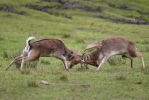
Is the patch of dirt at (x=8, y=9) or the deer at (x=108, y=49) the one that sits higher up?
the deer at (x=108, y=49)

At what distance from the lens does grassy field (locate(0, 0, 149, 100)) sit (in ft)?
34.9

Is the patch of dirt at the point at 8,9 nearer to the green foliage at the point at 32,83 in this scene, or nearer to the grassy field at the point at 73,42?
the grassy field at the point at 73,42

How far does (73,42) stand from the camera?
27.0 meters

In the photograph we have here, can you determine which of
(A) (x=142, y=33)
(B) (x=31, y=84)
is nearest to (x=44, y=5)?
(A) (x=142, y=33)

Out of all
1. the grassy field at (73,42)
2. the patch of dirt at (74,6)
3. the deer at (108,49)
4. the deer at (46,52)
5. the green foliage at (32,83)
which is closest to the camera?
the grassy field at (73,42)

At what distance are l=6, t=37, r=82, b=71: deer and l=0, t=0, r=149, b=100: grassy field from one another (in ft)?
1.43

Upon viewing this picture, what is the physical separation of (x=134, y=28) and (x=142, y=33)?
341cm

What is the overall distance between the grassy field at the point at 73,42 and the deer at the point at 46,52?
43 cm

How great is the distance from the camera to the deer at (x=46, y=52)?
1327cm

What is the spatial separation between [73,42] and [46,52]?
43.7ft

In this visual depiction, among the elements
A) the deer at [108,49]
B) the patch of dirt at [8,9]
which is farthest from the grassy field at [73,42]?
the deer at [108,49]

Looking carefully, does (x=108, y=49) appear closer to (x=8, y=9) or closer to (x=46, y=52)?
(x=46, y=52)

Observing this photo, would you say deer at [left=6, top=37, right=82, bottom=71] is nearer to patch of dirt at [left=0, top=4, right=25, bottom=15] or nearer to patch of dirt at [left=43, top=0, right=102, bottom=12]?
patch of dirt at [left=0, top=4, right=25, bottom=15]

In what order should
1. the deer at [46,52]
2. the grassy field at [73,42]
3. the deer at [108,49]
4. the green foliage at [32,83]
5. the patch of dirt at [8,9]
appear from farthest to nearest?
the patch of dirt at [8,9], the deer at [108,49], the deer at [46,52], the green foliage at [32,83], the grassy field at [73,42]
